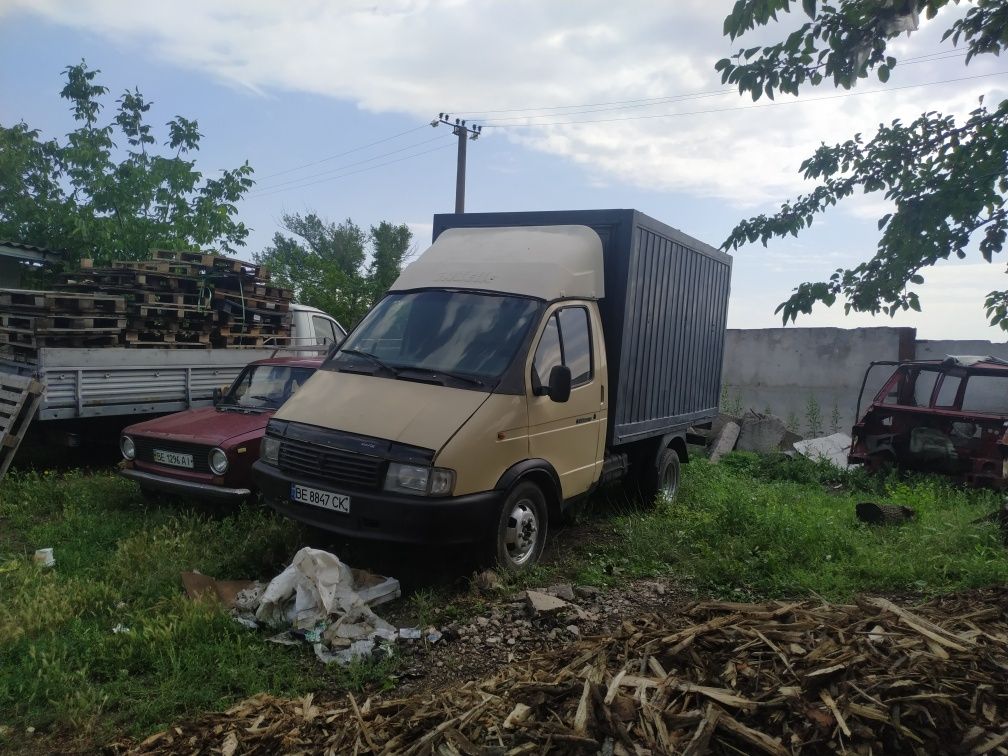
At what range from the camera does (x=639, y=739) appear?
268 centimetres

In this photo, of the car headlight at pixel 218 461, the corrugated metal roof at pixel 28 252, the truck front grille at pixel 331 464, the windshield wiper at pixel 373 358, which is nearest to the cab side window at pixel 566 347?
the windshield wiper at pixel 373 358

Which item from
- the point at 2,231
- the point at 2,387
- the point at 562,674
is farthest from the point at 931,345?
the point at 2,231

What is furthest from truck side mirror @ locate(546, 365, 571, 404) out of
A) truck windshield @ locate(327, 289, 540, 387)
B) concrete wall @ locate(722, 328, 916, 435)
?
concrete wall @ locate(722, 328, 916, 435)

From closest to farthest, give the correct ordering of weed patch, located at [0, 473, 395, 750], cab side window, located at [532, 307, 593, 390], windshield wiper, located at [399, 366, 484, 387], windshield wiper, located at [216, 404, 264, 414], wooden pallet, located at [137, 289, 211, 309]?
weed patch, located at [0, 473, 395, 750]
windshield wiper, located at [399, 366, 484, 387]
cab side window, located at [532, 307, 593, 390]
windshield wiper, located at [216, 404, 264, 414]
wooden pallet, located at [137, 289, 211, 309]

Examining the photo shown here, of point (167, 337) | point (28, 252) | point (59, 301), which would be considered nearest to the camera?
point (59, 301)

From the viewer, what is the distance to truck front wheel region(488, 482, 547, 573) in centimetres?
516

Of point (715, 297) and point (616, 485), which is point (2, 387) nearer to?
point (616, 485)

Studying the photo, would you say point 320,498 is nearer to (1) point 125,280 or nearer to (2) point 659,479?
(2) point 659,479

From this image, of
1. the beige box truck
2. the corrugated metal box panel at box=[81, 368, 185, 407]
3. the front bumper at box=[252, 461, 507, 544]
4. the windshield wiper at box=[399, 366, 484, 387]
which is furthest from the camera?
the corrugated metal box panel at box=[81, 368, 185, 407]

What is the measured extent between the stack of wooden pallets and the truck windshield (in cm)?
433

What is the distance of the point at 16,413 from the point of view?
7.39 m

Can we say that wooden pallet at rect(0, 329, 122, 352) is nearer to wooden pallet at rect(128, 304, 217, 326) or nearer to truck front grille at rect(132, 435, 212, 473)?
wooden pallet at rect(128, 304, 217, 326)

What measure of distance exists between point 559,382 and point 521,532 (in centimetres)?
112

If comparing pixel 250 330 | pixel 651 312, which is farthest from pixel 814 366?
pixel 250 330
